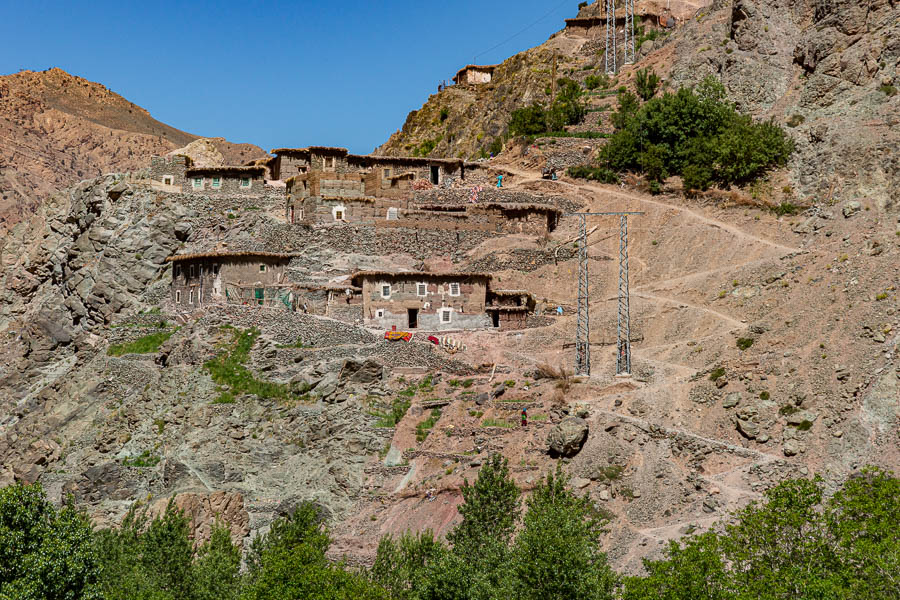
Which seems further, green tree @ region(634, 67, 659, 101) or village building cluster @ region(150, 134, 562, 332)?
green tree @ region(634, 67, 659, 101)

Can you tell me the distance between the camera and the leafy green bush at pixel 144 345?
1991 inches

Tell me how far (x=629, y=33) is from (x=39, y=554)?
74765mm

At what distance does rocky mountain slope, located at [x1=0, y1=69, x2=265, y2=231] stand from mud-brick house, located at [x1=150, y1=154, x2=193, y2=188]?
47.9 m

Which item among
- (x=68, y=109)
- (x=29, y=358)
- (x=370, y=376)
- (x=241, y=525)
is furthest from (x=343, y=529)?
(x=68, y=109)

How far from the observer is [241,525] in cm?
4075

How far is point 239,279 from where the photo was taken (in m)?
51.2

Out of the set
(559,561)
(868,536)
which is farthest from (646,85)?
(559,561)

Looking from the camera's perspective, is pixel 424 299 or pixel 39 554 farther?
pixel 424 299

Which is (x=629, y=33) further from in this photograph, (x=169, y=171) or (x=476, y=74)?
(x=169, y=171)

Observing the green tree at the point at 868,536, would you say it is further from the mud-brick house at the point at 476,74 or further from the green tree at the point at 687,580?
the mud-brick house at the point at 476,74

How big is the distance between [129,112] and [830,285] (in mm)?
127491

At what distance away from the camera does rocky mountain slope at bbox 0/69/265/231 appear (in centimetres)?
11012

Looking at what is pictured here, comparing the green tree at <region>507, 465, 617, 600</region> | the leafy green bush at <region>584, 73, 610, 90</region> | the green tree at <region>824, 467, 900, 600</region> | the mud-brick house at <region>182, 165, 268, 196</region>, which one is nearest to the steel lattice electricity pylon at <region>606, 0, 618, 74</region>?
the leafy green bush at <region>584, 73, 610, 90</region>

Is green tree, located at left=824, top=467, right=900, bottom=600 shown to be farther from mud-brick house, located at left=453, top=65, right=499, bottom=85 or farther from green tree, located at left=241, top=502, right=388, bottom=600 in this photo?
mud-brick house, located at left=453, top=65, right=499, bottom=85
